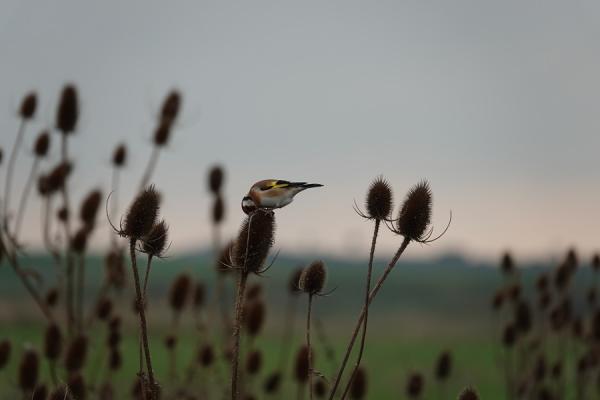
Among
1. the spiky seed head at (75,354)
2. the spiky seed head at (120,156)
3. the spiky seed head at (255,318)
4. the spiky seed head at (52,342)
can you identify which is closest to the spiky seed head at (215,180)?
→ the spiky seed head at (120,156)

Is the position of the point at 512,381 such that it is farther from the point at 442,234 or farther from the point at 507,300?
the point at 442,234

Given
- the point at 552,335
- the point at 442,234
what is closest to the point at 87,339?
the point at 442,234

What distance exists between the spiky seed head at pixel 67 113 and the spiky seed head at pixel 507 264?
18.9ft

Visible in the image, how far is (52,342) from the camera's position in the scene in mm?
8055

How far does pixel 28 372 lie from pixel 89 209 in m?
2.53

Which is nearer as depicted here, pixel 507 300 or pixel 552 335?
pixel 507 300

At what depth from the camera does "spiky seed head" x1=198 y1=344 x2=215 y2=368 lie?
867 cm

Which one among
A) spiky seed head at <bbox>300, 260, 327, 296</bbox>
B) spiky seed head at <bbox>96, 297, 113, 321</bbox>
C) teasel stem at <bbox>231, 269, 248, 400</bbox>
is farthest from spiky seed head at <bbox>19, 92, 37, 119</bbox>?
teasel stem at <bbox>231, 269, 248, 400</bbox>

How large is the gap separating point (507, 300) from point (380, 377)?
30.2 feet

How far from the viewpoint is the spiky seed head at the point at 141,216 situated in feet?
12.8

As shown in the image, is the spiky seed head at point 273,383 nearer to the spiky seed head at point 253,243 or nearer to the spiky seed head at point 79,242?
the spiky seed head at point 79,242

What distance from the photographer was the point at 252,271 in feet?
12.9

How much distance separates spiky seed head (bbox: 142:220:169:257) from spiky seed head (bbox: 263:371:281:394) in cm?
477

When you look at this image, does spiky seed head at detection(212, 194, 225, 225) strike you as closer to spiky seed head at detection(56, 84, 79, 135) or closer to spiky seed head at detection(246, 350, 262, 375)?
spiky seed head at detection(56, 84, 79, 135)
